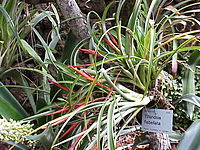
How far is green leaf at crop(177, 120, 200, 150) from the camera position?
561 mm

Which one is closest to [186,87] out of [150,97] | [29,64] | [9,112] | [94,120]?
[150,97]

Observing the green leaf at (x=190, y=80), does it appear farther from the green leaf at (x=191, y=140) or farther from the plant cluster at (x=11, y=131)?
the plant cluster at (x=11, y=131)

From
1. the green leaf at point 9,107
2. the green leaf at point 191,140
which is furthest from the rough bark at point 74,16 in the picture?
the green leaf at point 191,140

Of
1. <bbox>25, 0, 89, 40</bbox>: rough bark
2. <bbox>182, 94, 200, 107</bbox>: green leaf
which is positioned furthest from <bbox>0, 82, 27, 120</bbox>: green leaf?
<bbox>182, 94, 200, 107</bbox>: green leaf

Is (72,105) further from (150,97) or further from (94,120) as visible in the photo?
(150,97)

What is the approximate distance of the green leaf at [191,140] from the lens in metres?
0.56

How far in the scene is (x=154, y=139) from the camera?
850 mm

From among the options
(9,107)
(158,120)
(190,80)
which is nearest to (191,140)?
(158,120)

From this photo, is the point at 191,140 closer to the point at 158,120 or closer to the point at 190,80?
the point at 158,120

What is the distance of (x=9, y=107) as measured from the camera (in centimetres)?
87

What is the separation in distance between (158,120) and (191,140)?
19 cm

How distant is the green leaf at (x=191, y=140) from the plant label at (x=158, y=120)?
131 mm

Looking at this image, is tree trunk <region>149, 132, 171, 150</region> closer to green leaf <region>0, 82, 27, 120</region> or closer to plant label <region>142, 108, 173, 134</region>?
plant label <region>142, 108, 173, 134</region>

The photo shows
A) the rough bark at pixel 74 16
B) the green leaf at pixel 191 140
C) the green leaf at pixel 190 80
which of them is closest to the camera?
the green leaf at pixel 191 140
